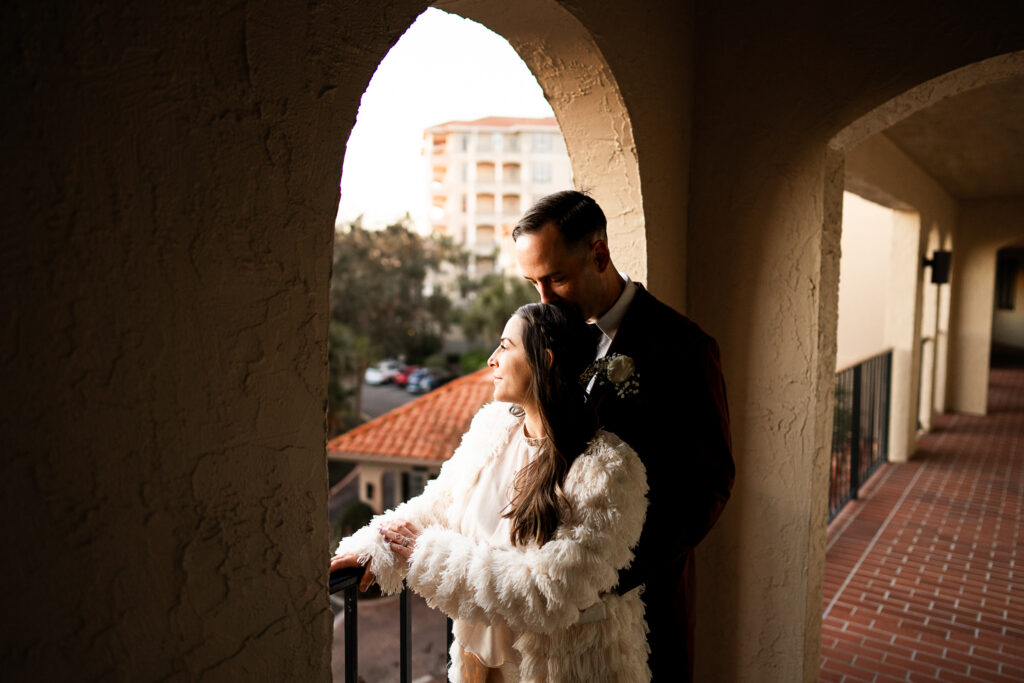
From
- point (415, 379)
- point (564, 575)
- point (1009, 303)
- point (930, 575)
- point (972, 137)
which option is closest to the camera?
point (564, 575)

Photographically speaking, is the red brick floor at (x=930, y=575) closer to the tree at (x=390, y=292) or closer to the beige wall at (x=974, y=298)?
the beige wall at (x=974, y=298)

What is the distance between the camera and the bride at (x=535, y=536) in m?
1.32

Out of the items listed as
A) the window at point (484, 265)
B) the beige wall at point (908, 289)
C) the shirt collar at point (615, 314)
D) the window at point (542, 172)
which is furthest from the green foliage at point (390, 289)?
the shirt collar at point (615, 314)

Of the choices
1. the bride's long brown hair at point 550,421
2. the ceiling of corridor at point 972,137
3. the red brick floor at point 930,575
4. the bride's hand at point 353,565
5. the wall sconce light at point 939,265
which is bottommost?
the red brick floor at point 930,575

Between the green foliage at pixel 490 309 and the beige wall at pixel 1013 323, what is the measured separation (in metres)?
15.4

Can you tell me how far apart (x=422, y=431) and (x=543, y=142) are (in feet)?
101

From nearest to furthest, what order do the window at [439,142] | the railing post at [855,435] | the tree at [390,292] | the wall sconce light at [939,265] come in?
the railing post at [855,435] → the wall sconce light at [939,265] → the tree at [390,292] → the window at [439,142]

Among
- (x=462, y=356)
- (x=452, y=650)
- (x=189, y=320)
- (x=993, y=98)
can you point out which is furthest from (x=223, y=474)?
(x=462, y=356)

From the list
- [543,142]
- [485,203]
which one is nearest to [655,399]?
[485,203]

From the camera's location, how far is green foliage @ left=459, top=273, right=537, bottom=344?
28.4 meters

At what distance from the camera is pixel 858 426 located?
225 inches

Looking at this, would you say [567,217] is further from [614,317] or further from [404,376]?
[404,376]

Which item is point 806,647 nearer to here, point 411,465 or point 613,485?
point 613,485

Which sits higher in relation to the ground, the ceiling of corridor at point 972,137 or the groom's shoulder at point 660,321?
the ceiling of corridor at point 972,137
